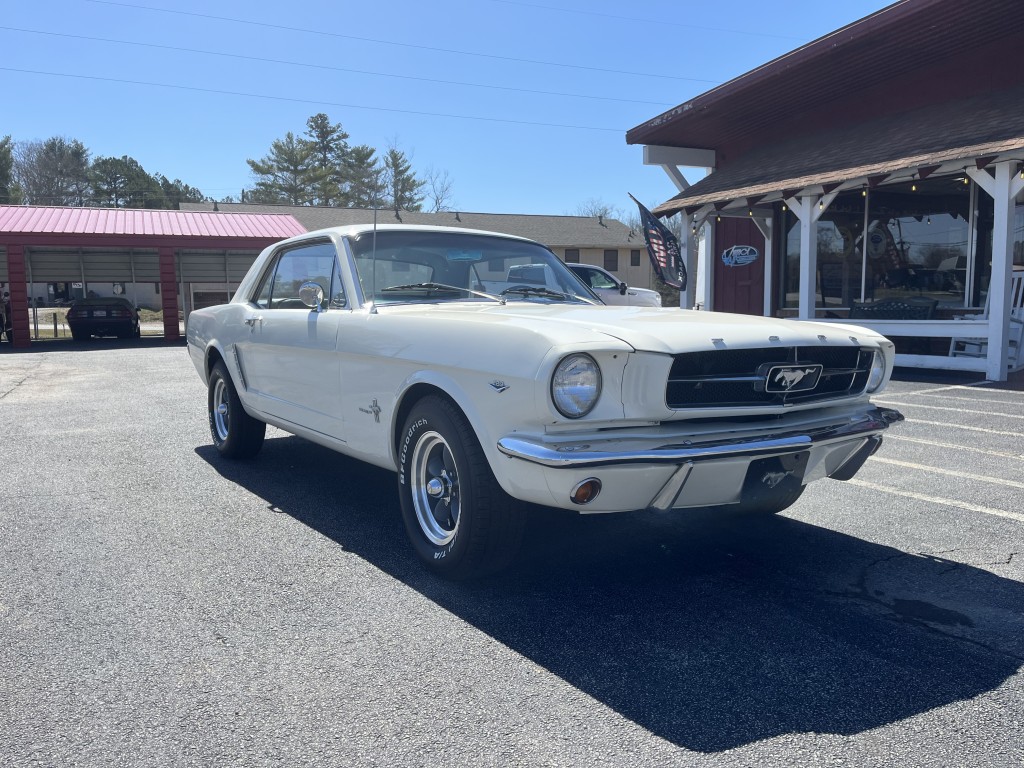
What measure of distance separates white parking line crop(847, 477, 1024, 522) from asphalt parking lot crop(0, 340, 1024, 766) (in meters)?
0.02

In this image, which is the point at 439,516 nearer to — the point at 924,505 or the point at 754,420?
the point at 754,420

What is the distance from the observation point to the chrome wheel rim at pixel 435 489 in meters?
3.55

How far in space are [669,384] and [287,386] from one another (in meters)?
2.56

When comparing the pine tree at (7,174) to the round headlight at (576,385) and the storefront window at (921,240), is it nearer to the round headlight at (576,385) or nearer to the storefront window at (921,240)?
the storefront window at (921,240)

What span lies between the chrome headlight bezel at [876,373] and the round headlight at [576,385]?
5.16ft

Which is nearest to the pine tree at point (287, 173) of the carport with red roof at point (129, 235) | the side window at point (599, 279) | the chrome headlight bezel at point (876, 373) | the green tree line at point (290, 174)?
the green tree line at point (290, 174)

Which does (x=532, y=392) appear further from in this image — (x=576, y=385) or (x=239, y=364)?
(x=239, y=364)

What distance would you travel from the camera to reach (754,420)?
3.38 m

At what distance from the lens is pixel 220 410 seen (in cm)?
609

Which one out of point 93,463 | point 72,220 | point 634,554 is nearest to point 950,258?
point 634,554

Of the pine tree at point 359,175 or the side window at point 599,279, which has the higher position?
the pine tree at point 359,175

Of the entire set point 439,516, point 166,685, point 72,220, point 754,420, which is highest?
point 72,220

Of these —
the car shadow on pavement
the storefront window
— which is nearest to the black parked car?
the storefront window

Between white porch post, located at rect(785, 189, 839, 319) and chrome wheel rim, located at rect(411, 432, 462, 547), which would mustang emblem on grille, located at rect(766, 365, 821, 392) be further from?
white porch post, located at rect(785, 189, 839, 319)
